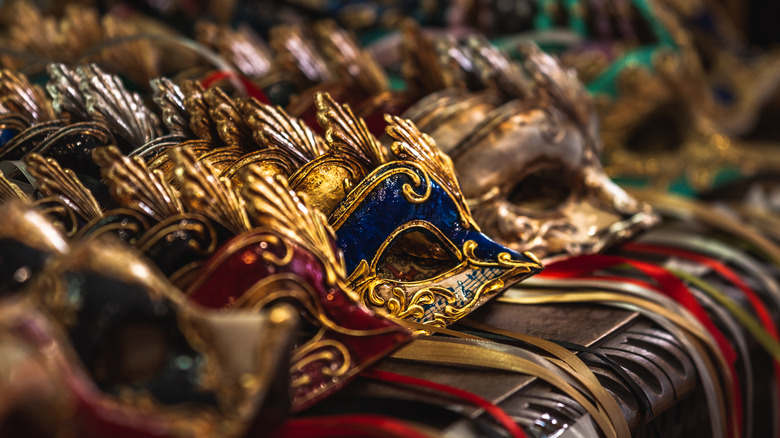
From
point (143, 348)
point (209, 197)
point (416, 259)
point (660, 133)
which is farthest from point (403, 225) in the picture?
point (660, 133)

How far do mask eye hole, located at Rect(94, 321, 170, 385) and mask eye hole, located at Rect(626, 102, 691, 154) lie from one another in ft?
4.10

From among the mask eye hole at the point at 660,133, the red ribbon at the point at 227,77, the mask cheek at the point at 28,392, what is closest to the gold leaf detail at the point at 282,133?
the red ribbon at the point at 227,77

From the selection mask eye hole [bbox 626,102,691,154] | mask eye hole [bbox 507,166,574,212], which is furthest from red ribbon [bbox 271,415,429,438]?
mask eye hole [bbox 626,102,691,154]

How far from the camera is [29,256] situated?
0.45 m

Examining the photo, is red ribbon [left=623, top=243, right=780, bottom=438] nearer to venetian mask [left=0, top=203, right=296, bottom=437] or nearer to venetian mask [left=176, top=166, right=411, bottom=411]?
venetian mask [left=176, top=166, right=411, bottom=411]

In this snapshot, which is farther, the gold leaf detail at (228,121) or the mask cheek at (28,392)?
the gold leaf detail at (228,121)

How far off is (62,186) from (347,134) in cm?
23

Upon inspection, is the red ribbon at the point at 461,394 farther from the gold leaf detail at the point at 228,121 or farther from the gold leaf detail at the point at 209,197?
the gold leaf detail at the point at 228,121

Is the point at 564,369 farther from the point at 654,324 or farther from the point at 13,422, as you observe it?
the point at 13,422

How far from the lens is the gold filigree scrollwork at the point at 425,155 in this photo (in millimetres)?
653

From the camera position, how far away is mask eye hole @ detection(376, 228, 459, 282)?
26.0 inches

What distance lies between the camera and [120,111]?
0.74 metres

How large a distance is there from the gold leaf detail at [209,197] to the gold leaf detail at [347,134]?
5.3 inches

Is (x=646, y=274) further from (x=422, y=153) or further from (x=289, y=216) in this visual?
(x=289, y=216)
